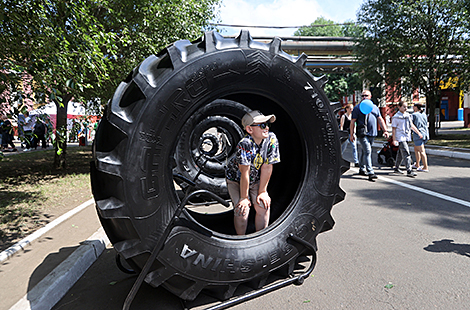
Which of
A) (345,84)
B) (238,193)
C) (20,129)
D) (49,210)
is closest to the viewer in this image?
(238,193)

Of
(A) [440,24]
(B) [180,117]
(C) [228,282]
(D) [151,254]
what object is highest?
(A) [440,24]

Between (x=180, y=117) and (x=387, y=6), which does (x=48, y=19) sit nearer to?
(x=180, y=117)

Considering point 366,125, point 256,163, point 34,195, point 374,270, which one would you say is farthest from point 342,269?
point 34,195

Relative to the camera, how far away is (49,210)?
6.58 m

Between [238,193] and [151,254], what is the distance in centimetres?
119

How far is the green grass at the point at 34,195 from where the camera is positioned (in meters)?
5.48

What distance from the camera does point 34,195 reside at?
25.7 ft

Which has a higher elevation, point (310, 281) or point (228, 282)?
point (228, 282)

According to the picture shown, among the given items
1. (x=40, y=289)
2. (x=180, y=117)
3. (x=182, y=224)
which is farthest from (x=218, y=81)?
(x=40, y=289)

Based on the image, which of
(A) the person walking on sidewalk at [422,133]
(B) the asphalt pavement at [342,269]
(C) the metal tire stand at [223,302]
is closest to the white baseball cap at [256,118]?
(C) the metal tire stand at [223,302]

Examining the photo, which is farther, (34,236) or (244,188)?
(34,236)

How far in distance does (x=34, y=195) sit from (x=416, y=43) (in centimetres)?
2015

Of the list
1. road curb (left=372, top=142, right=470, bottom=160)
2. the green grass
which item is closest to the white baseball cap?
the green grass

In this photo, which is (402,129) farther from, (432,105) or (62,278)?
(432,105)
